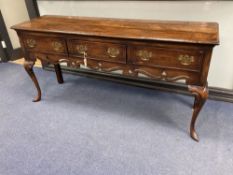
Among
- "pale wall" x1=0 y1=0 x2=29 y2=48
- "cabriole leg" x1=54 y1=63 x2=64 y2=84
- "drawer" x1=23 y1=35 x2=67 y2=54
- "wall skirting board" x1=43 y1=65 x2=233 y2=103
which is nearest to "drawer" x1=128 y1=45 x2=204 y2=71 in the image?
"drawer" x1=23 y1=35 x2=67 y2=54

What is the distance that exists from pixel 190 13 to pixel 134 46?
700mm

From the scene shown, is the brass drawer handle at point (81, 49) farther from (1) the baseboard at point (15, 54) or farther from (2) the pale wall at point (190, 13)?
(1) the baseboard at point (15, 54)

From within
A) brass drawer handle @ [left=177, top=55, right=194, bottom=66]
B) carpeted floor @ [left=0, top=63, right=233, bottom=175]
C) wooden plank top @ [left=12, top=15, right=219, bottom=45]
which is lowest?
carpeted floor @ [left=0, top=63, right=233, bottom=175]

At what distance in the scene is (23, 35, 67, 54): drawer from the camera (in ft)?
5.31

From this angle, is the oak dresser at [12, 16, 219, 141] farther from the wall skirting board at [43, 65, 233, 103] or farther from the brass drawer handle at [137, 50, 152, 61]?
the wall skirting board at [43, 65, 233, 103]

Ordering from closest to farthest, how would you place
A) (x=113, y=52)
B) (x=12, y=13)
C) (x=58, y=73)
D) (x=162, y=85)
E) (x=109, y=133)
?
1. (x=113, y=52)
2. (x=109, y=133)
3. (x=162, y=85)
4. (x=58, y=73)
5. (x=12, y=13)

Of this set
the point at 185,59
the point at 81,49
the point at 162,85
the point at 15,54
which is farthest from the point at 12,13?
the point at 185,59

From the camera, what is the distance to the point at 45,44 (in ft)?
5.53

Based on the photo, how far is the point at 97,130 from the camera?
1.71 metres

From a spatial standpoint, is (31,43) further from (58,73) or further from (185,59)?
(185,59)

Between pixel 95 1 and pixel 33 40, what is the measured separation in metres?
0.72

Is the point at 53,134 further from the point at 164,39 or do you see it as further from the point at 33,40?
the point at 164,39

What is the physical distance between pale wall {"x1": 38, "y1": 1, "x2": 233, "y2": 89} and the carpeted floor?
328 mm

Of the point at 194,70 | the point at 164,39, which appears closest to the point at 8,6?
the point at 164,39
